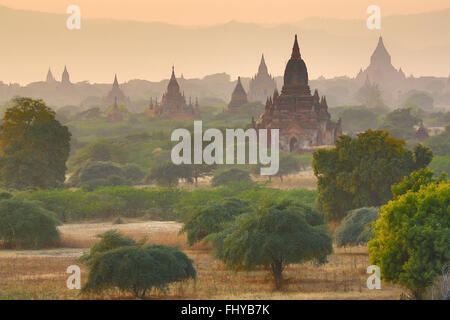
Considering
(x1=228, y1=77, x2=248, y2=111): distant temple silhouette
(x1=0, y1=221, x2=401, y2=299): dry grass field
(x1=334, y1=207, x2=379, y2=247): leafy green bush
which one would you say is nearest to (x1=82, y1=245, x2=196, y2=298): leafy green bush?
(x1=0, y1=221, x2=401, y2=299): dry grass field

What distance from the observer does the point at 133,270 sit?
24203 mm

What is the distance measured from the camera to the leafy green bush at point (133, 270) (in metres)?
24.2

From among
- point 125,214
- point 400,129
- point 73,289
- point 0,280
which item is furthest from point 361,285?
point 400,129

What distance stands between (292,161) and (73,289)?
1732 inches

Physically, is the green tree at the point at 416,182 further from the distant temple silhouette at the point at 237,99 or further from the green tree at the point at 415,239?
the distant temple silhouette at the point at 237,99

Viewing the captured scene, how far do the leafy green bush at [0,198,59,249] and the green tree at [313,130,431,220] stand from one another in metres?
12.2

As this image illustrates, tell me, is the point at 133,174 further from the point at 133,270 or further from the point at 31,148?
the point at 133,270

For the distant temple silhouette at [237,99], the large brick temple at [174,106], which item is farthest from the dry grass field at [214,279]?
the distant temple silhouette at [237,99]

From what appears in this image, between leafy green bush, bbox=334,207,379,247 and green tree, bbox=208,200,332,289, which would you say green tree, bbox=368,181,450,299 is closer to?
green tree, bbox=208,200,332,289

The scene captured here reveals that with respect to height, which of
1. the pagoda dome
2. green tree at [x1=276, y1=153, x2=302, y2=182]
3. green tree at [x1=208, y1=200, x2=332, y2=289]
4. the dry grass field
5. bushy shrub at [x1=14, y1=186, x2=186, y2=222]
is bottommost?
the dry grass field

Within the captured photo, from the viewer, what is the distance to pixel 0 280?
92.0 feet

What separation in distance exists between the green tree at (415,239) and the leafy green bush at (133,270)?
581 cm

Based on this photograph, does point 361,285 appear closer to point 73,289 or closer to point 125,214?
point 73,289

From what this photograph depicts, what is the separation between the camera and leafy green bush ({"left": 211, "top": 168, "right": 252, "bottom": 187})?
63031 mm
